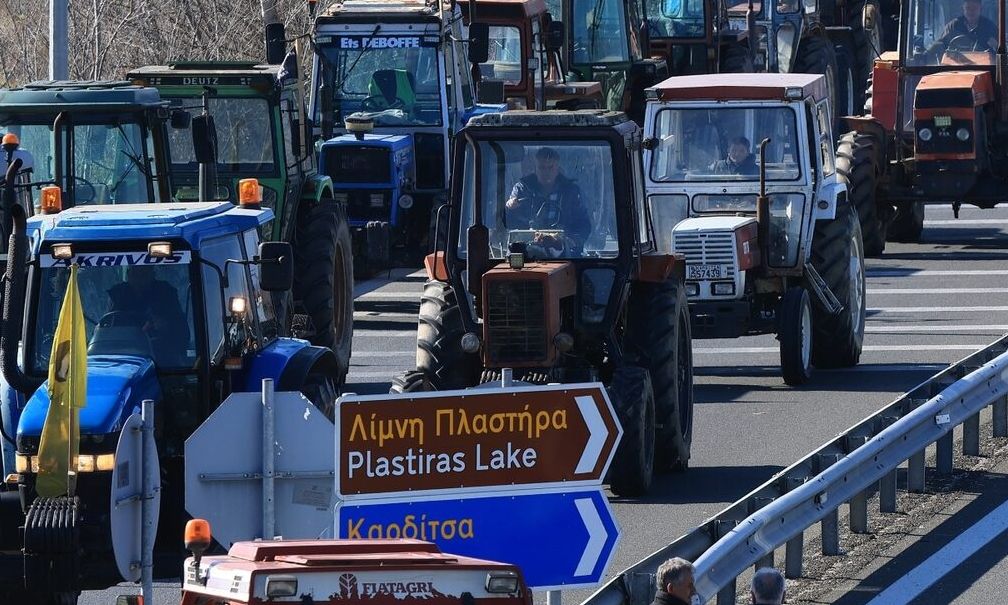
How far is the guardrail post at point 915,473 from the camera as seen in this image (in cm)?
1358

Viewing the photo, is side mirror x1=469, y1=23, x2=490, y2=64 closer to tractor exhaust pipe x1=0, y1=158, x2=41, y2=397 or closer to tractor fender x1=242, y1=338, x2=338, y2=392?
tractor fender x1=242, y1=338, x2=338, y2=392

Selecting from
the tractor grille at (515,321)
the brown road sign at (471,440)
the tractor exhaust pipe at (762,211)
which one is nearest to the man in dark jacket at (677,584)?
the brown road sign at (471,440)

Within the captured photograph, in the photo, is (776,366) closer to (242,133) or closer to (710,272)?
(710,272)

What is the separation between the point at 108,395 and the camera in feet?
34.9

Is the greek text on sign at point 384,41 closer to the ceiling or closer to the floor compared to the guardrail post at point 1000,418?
closer to the ceiling

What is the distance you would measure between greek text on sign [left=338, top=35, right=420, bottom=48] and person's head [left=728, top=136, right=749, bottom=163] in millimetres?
5442

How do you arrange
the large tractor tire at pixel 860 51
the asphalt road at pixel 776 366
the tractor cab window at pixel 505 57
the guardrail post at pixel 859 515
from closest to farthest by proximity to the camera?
1. the guardrail post at pixel 859 515
2. the asphalt road at pixel 776 366
3. the tractor cab window at pixel 505 57
4. the large tractor tire at pixel 860 51

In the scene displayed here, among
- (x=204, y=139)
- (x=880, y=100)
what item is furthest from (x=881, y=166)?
(x=204, y=139)

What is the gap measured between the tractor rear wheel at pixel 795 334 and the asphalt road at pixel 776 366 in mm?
152

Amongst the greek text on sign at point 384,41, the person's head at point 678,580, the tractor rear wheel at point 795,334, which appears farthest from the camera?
the greek text on sign at point 384,41

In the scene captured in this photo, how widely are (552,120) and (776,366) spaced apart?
221 inches

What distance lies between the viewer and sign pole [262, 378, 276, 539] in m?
9.11

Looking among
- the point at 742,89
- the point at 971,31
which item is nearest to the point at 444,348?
the point at 742,89

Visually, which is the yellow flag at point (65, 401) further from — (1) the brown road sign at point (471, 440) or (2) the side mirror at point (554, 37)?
(2) the side mirror at point (554, 37)
